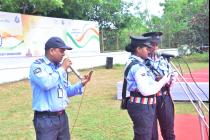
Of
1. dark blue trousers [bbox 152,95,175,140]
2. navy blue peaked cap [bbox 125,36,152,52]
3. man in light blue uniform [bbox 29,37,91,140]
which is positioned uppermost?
navy blue peaked cap [bbox 125,36,152,52]

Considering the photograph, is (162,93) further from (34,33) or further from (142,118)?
(34,33)

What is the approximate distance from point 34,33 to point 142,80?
14.0 meters

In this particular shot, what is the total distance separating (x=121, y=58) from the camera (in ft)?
84.4

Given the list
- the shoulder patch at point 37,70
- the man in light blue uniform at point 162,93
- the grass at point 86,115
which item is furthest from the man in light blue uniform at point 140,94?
the grass at point 86,115

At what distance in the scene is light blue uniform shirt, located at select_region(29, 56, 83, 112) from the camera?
4383 mm

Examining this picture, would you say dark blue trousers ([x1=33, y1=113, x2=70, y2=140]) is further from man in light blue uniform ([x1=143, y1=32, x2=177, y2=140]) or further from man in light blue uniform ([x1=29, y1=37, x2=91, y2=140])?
man in light blue uniform ([x1=143, y1=32, x2=177, y2=140])

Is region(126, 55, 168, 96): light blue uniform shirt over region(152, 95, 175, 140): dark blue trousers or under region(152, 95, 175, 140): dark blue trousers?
over

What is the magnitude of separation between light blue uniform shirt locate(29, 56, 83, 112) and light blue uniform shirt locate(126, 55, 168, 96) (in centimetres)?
82

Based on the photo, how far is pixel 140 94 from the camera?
509 centimetres

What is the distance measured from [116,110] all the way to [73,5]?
13923 mm

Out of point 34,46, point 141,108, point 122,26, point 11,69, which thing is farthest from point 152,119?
point 122,26

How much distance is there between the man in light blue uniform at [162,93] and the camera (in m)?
5.40

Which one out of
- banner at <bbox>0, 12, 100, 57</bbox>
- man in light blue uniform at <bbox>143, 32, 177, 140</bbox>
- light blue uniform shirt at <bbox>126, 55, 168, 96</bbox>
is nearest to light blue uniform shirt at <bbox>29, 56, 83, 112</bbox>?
light blue uniform shirt at <bbox>126, 55, 168, 96</bbox>

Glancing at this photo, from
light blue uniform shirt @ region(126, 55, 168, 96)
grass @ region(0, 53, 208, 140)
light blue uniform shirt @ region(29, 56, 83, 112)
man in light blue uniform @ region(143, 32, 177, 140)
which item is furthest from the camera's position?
grass @ region(0, 53, 208, 140)
